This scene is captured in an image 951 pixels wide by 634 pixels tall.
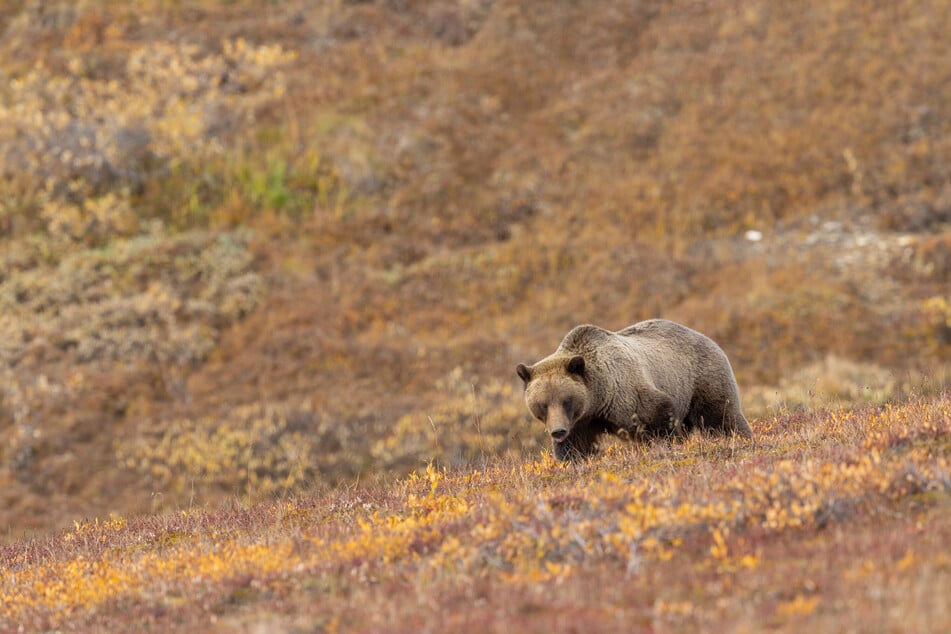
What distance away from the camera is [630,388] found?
10.2 metres

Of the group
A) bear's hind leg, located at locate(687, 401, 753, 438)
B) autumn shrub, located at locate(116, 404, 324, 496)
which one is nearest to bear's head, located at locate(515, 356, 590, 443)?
bear's hind leg, located at locate(687, 401, 753, 438)

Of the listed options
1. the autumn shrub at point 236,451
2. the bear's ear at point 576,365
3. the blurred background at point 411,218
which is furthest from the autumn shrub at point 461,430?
the bear's ear at point 576,365

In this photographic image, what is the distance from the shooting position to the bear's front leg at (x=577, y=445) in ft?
33.5

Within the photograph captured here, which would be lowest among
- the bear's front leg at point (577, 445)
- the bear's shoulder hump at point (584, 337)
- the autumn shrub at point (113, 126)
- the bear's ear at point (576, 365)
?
the bear's front leg at point (577, 445)

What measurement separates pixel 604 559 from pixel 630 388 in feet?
15.2

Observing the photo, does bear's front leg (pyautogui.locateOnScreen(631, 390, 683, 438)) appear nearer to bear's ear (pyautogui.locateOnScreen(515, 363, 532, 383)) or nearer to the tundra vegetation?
the tundra vegetation

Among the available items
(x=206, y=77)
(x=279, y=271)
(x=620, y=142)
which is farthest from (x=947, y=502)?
(x=206, y=77)

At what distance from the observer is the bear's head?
955 centimetres

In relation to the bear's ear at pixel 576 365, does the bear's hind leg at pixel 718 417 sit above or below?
below

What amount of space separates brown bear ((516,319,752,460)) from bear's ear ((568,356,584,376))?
0.01m

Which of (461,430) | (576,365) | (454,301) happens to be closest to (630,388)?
(576,365)

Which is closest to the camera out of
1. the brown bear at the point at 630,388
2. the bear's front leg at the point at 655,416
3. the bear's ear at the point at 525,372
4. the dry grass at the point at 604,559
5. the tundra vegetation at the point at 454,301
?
the dry grass at the point at 604,559

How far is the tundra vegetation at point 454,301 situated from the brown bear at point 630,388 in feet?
1.62

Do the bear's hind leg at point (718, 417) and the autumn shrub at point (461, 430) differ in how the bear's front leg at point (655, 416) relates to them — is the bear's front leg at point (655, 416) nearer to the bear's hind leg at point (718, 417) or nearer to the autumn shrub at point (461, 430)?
the bear's hind leg at point (718, 417)
